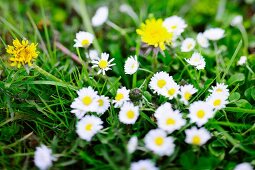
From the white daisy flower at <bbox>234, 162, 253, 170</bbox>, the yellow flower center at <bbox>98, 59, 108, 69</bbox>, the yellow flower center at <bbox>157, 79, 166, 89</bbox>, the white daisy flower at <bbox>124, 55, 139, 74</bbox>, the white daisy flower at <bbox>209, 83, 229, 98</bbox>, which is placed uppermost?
the white daisy flower at <bbox>124, 55, 139, 74</bbox>

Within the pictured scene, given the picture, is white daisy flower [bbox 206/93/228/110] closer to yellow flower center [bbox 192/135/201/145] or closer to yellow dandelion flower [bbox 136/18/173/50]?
yellow flower center [bbox 192/135/201/145]

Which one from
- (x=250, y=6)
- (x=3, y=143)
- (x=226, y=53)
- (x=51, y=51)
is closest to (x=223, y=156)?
(x=226, y=53)

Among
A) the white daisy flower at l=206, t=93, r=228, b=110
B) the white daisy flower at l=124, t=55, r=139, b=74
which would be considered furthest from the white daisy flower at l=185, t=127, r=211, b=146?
the white daisy flower at l=124, t=55, r=139, b=74

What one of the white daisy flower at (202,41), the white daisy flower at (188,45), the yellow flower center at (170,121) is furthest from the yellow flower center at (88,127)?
the white daisy flower at (202,41)

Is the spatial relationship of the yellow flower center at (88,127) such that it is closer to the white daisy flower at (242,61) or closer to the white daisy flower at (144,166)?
the white daisy flower at (144,166)

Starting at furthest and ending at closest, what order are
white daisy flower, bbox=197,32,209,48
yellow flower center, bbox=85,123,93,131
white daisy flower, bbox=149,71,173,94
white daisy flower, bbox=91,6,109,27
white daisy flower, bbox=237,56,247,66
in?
1. white daisy flower, bbox=91,6,109,27
2. white daisy flower, bbox=197,32,209,48
3. white daisy flower, bbox=237,56,247,66
4. white daisy flower, bbox=149,71,173,94
5. yellow flower center, bbox=85,123,93,131

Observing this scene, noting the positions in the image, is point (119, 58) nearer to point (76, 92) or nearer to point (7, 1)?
point (76, 92)
